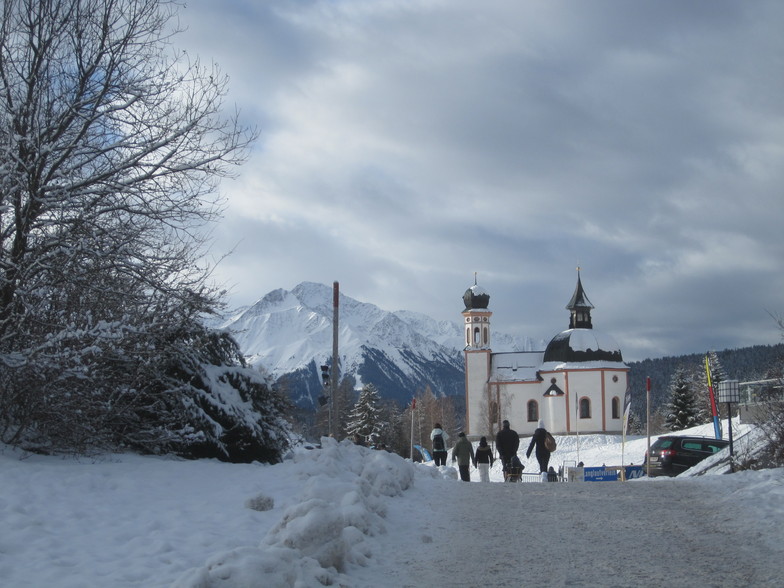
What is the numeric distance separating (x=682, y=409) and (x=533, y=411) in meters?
15.7

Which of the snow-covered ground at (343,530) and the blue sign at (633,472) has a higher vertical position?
the snow-covered ground at (343,530)

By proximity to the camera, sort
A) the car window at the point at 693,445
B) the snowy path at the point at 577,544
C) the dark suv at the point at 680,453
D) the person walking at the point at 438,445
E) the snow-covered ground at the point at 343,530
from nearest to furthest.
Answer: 1. the snow-covered ground at the point at 343,530
2. the snowy path at the point at 577,544
3. the person walking at the point at 438,445
4. the dark suv at the point at 680,453
5. the car window at the point at 693,445

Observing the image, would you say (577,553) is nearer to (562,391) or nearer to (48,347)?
(48,347)

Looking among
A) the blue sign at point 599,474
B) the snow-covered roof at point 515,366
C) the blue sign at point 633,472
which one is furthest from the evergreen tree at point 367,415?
the blue sign at point 633,472

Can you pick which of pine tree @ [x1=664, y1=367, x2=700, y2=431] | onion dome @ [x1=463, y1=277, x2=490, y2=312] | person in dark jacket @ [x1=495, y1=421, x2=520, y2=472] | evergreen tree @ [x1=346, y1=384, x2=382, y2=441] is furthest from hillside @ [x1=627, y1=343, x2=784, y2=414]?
person in dark jacket @ [x1=495, y1=421, x2=520, y2=472]

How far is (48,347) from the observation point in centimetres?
1048

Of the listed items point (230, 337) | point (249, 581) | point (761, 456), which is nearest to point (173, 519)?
point (249, 581)

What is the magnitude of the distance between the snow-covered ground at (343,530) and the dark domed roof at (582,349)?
6624cm

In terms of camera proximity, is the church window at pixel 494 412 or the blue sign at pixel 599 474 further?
the church window at pixel 494 412

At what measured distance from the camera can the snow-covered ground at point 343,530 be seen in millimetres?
7203

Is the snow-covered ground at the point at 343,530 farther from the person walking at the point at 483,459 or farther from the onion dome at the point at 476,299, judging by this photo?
the onion dome at the point at 476,299

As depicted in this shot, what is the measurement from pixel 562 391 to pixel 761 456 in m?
60.7

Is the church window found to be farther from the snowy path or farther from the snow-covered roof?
the snowy path

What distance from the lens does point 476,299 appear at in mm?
91750
